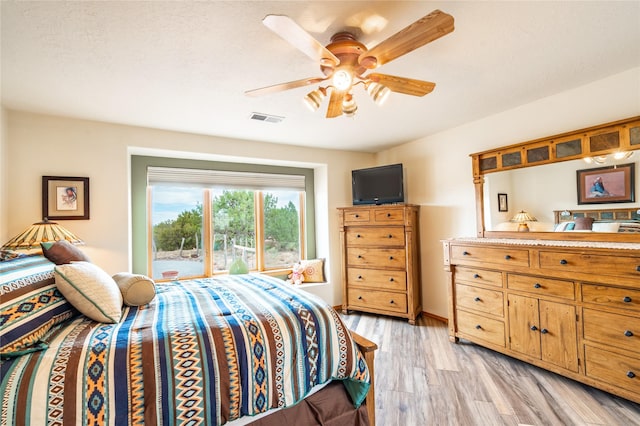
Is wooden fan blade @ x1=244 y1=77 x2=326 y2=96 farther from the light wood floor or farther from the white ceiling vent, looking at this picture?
the light wood floor

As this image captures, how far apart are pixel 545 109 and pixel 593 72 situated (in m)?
0.47

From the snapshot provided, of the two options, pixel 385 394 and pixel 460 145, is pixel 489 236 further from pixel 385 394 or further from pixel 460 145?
pixel 385 394

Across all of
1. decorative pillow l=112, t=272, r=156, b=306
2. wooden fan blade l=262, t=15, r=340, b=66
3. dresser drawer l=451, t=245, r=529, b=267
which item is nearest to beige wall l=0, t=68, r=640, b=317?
dresser drawer l=451, t=245, r=529, b=267

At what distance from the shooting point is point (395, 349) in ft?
9.25

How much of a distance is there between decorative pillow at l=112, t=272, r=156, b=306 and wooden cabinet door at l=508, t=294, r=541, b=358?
2745mm

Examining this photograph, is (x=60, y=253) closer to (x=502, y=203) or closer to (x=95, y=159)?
(x=95, y=159)

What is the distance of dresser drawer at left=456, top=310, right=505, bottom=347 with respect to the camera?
252cm

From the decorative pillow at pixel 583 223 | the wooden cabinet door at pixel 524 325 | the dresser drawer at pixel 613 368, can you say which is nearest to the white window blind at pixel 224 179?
the wooden cabinet door at pixel 524 325

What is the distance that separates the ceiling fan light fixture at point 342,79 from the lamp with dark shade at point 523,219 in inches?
89.1

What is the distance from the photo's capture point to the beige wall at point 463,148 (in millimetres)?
2271

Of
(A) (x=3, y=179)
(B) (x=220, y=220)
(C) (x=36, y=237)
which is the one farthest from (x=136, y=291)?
(B) (x=220, y=220)

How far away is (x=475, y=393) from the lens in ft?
6.79

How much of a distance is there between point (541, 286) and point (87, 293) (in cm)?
300

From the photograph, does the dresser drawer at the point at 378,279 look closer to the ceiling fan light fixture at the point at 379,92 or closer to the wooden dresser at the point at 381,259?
the wooden dresser at the point at 381,259
